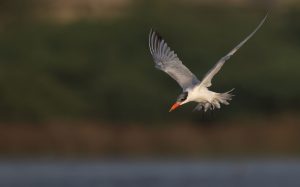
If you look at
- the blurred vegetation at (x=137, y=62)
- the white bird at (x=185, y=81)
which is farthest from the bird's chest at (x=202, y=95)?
the blurred vegetation at (x=137, y=62)

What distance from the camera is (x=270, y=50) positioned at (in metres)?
28.5

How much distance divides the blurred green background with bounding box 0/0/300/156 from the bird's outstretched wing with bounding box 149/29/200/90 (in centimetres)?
1084

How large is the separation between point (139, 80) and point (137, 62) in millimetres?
1800

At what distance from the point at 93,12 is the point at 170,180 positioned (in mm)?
10599

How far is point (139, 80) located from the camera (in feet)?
89.4

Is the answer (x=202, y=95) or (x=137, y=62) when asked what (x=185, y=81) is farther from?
(x=137, y=62)

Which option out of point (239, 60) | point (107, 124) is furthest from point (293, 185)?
point (239, 60)

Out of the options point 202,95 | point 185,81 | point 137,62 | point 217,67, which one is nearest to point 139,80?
point 137,62

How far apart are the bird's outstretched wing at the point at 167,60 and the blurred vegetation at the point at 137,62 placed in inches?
479

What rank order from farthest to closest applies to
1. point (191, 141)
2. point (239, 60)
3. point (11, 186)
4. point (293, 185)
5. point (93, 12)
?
point (93, 12), point (239, 60), point (191, 141), point (11, 186), point (293, 185)

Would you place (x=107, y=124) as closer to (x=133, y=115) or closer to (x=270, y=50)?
(x=133, y=115)

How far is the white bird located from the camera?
10.9m

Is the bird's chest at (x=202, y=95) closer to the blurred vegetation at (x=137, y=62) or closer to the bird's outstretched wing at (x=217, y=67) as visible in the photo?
the bird's outstretched wing at (x=217, y=67)

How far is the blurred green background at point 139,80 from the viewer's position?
24.7 metres
